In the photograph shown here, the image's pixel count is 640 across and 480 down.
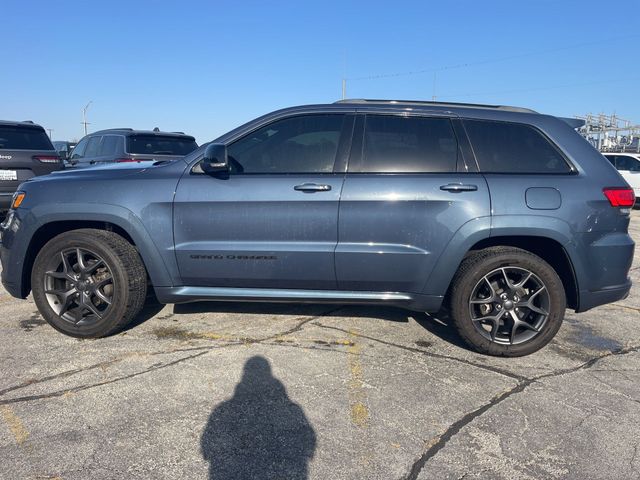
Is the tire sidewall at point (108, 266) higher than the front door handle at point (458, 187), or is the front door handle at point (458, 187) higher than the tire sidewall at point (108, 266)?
the front door handle at point (458, 187)

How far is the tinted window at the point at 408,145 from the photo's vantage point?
3523mm

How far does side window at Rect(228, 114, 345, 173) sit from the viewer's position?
11.8 ft

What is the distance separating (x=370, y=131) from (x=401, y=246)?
915mm

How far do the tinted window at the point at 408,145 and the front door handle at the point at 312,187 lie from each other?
0.88ft

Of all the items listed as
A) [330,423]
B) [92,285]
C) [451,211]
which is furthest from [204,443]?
[451,211]

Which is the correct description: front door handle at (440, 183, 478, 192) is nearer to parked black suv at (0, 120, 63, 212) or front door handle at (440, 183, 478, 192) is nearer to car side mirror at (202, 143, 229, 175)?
car side mirror at (202, 143, 229, 175)

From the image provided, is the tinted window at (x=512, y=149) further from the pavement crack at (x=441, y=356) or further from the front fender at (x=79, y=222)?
the front fender at (x=79, y=222)

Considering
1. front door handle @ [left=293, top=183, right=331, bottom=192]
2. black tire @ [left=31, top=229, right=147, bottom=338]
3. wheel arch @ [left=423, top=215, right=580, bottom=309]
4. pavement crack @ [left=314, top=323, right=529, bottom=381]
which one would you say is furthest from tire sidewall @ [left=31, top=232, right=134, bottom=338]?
wheel arch @ [left=423, top=215, right=580, bottom=309]

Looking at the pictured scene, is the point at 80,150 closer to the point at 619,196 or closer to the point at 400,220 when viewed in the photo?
the point at 400,220

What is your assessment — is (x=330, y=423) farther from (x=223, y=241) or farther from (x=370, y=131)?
(x=370, y=131)

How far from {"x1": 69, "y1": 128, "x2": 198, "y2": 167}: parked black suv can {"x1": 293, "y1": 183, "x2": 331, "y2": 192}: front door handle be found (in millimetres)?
5415

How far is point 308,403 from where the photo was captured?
284cm

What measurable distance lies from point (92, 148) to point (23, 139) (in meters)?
1.49

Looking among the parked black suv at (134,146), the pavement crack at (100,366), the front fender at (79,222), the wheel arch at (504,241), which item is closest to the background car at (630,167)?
the parked black suv at (134,146)
